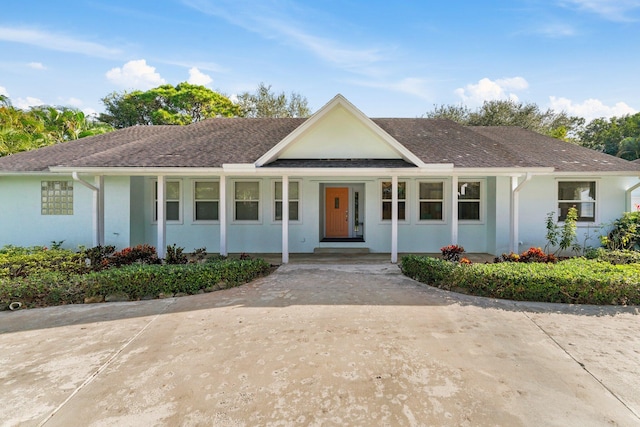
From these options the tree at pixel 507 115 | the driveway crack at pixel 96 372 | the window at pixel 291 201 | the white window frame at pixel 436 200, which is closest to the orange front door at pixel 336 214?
the window at pixel 291 201

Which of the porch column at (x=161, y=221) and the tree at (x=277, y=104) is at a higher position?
the tree at (x=277, y=104)

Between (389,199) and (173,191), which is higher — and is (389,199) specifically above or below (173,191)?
below

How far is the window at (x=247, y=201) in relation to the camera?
11656 mm

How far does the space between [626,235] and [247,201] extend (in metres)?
12.1

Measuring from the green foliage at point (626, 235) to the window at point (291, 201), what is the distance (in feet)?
32.2

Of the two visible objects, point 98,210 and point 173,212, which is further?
point 173,212

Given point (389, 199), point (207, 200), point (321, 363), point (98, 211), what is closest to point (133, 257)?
point (98, 211)

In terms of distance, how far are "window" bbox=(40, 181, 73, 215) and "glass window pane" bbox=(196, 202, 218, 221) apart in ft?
13.0

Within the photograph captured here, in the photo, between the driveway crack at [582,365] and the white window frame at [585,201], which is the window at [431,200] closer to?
the white window frame at [585,201]

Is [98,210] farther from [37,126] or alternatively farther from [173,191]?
[37,126]

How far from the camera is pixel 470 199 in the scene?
11594 millimetres

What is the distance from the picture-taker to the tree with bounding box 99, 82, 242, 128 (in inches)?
1235

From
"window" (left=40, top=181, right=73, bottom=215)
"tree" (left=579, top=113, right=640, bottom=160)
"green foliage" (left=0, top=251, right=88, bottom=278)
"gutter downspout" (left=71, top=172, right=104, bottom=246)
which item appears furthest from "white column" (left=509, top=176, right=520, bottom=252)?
"tree" (left=579, top=113, right=640, bottom=160)

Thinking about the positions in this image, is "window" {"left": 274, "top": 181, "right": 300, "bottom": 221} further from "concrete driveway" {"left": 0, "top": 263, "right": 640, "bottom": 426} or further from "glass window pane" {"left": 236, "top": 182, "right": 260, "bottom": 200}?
"concrete driveway" {"left": 0, "top": 263, "right": 640, "bottom": 426}
